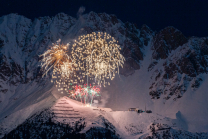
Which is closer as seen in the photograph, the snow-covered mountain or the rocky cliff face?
the snow-covered mountain

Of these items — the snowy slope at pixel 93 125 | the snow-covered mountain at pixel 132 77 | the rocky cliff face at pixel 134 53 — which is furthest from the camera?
the rocky cliff face at pixel 134 53

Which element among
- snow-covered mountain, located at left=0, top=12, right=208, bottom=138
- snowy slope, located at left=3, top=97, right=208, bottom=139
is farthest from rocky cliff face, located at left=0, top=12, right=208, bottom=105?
snowy slope, located at left=3, top=97, right=208, bottom=139

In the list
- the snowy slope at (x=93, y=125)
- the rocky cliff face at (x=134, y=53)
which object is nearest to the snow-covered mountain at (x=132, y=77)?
the rocky cliff face at (x=134, y=53)

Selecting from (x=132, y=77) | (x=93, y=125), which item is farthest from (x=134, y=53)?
(x=93, y=125)

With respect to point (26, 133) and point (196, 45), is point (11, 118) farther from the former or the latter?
point (196, 45)

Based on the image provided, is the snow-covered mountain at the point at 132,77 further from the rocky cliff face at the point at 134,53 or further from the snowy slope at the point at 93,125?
the snowy slope at the point at 93,125

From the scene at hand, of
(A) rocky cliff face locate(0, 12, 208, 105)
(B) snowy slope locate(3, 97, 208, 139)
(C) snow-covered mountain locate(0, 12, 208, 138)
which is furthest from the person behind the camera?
(A) rocky cliff face locate(0, 12, 208, 105)

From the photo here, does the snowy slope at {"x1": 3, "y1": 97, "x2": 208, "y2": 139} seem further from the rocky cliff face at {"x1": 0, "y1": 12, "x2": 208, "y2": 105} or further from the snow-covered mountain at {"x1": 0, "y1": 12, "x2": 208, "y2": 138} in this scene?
the rocky cliff face at {"x1": 0, "y1": 12, "x2": 208, "y2": 105}

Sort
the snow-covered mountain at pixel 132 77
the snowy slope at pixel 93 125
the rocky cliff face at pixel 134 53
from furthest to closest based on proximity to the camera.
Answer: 1. the rocky cliff face at pixel 134 53
2. the snow-covered mountain at pixel 132 77
3. the snowy slope at pixel 93 125
